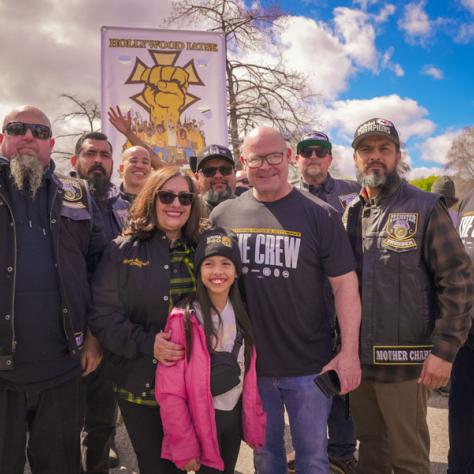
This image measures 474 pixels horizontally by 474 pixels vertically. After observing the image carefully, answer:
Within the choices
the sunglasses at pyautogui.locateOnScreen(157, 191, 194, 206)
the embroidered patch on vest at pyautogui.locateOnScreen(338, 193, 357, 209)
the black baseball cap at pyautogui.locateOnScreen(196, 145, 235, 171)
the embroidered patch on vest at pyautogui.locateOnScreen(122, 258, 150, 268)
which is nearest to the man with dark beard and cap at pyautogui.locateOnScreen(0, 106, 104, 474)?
the embroidered patch on vest at pyautogui.locateOnScreen(122, 258, 150, 268)

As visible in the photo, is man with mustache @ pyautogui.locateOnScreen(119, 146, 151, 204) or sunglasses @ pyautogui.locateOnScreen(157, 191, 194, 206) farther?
man with mustache @ pyautogui.locateOnScreen(119, 146, 151, 204)

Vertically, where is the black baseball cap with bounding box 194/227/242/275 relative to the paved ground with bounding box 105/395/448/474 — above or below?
above

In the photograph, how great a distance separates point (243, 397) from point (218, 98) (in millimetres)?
Answer: 4248

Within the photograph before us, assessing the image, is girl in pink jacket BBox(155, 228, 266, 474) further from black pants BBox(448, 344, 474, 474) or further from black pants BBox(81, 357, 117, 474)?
black pants BBox(448, 344, 474, 474)

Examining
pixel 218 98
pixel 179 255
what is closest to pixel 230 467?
pixel 179 255

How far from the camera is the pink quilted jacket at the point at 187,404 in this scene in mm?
2070

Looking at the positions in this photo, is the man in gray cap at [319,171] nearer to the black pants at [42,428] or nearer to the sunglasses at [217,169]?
the sunglasses at [217,169]

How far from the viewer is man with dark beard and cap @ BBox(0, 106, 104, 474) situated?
7.53 ft

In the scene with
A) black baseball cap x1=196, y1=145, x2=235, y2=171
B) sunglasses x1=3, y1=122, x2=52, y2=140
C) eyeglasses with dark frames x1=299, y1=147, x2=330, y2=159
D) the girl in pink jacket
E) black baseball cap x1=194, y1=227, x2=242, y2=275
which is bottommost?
the girl in pink jacket

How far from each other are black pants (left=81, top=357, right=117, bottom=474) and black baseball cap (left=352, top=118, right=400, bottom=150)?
246 centimetres

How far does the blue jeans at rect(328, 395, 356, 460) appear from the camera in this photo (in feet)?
11.1

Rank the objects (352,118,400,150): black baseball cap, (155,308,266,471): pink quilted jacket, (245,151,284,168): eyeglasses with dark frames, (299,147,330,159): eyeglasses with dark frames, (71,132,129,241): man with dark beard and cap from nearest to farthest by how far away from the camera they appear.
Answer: (155,308,266,471): pink quilted jacket, (245,151,284,168): eyeglasses with dark frames, (352,118,400,150): black baseball cap, (71,132,129,241): man with dark beard and cap, (299,147,330,159): eyeglasses with dark frames

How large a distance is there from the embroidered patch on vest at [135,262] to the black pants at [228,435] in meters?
0.86

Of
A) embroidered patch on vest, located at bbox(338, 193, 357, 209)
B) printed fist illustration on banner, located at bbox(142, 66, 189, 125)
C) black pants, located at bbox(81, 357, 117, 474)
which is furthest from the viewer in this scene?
printed fist illustration on banner, located at bbox(142, 66, 189, 125)
